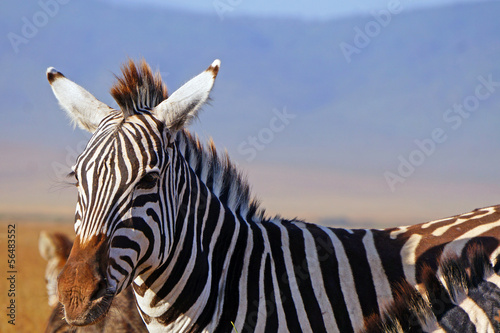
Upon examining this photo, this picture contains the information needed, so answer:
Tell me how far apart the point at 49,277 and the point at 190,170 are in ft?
8.07

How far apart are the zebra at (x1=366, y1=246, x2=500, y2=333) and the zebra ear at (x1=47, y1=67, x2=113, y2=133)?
10.3 ft

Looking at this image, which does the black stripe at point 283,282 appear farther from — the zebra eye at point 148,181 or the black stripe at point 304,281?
the zebra eye at point 148,181

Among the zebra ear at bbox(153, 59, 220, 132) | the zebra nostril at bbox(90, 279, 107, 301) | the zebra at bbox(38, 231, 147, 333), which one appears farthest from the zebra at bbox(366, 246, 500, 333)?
the zebra at bbox(38, 231, 147, 333)

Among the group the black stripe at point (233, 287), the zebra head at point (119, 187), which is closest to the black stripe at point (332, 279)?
the black stripe at point (233, 287)

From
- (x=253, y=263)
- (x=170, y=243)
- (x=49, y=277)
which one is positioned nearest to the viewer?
(x=170, y=243)

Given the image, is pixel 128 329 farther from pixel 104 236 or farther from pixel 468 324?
pixel 468 324

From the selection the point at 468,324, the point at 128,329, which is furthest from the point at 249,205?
the point at 468,324

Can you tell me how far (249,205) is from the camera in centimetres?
527

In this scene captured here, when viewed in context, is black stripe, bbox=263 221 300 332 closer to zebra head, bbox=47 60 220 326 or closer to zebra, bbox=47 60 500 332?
zebra, bbox=47 60 500 332

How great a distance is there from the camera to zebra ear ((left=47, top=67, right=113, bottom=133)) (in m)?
4.63

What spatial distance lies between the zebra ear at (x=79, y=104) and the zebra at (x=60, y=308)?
5.72 feet

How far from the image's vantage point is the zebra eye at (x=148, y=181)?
4.00 m

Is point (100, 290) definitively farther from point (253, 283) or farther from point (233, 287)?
point (253, 283)

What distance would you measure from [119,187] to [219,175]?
1.47 meters
